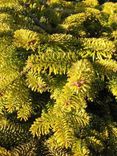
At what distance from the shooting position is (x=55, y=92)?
1449 millimetres

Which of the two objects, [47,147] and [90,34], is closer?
[47,147]

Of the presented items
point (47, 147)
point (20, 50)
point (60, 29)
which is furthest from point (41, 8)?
point (47, 147)

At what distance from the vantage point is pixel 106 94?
177 cm

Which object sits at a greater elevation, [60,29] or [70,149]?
[60,29]

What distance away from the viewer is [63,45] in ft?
4.89

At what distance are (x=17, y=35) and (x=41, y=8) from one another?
3.00 ft

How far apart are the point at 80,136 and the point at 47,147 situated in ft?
0.54

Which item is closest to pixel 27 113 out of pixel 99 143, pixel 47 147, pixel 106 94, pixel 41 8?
pixel 47 147

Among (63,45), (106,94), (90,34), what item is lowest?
(106,94)

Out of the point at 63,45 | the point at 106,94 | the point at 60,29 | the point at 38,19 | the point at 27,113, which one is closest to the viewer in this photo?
the point at 27,113

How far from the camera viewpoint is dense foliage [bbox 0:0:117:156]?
135 centimetres

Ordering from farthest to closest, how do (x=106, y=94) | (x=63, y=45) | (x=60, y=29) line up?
(x=60, y=29), (x=106, y=94), (x=63, y=45)

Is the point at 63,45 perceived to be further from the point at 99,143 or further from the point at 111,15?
the point at 111,15

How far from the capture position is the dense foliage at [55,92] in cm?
135
